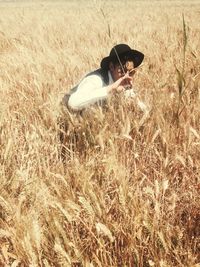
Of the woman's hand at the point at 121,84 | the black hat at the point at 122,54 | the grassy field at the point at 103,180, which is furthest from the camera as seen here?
the black hat at the point at 122,54

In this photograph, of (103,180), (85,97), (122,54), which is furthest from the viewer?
(122,54)

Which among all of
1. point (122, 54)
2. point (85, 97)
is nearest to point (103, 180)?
point (85, 97)

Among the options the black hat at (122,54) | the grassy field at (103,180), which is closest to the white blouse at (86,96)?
the grassy field at (103,180)

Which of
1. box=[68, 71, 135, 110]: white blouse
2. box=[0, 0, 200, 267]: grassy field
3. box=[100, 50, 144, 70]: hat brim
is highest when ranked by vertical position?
box=[100, 50, 144, 70]: hat brim

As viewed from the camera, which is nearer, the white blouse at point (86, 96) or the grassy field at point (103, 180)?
the grassy field at point (103, 180)

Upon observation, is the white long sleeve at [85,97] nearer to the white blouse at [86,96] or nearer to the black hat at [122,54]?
the white blouse at [86,96]

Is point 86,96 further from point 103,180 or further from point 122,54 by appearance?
point 103,180

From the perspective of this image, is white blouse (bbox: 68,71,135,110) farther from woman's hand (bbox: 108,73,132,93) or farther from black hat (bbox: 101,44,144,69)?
black hat (bbox: 101,44,144,69)

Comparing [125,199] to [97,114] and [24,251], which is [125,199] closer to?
[24,251]

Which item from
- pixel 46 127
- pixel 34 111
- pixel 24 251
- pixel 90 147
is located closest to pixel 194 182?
pixel 90 147

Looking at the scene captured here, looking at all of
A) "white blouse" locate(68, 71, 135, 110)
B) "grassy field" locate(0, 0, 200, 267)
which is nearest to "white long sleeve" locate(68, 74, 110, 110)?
"white blouse" locate(68, 71, 135, 110)

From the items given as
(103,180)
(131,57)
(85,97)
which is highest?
(131,57)

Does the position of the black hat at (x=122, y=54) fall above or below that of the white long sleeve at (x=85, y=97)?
above

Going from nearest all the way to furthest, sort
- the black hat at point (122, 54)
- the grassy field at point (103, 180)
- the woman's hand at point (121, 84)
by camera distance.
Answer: the grassy field at point (103, 180) < the woman's hand at point (121, 84) < the black hat at point (122, 54)
